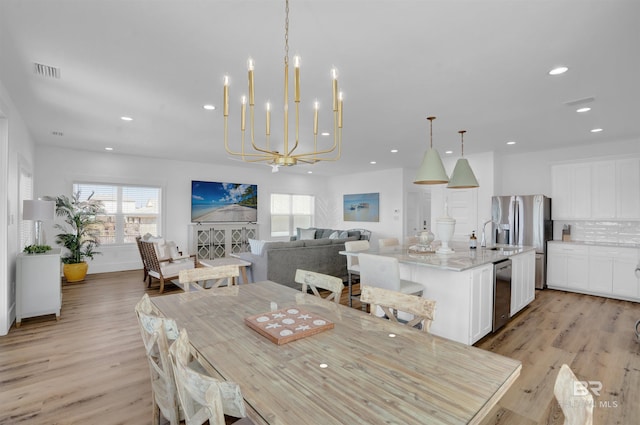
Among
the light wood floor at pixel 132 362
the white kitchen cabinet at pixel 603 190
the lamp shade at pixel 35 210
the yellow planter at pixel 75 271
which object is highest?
the white kitchen cabinet at pixel 603 190

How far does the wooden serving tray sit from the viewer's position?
147 centimetres

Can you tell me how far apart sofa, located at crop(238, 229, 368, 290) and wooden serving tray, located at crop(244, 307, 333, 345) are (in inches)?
121

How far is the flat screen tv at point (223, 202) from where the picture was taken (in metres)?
7.84

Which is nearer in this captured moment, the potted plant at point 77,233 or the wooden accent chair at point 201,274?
the wooden accent chair at point 201,274

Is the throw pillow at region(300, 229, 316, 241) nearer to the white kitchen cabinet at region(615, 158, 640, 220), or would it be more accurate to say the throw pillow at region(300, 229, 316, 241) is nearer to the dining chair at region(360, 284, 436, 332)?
the white kitchen cabinet at region(615, 158, 640, 220)

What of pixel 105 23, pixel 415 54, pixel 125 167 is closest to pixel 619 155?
pixel 415 54

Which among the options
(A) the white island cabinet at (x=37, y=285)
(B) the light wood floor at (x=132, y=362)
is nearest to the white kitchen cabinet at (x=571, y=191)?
(B) the light wood floor at (x=132, y=362)

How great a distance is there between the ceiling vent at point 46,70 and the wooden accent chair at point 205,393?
3092 millimetres

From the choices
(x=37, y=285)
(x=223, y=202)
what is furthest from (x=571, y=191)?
(x=37, y=285)

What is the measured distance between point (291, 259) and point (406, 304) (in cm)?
337

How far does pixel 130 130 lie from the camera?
4883mm

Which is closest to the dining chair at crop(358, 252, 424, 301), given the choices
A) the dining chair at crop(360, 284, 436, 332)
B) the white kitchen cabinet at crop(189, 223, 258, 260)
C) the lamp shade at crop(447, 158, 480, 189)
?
the dining chair at crop(360, 284, 436, 332)

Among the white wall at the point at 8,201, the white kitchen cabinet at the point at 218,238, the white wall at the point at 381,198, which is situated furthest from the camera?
the white wall at the point at 381,198

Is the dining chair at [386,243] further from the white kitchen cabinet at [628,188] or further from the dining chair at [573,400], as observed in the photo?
the white kitchen cabinet at [628,188]
